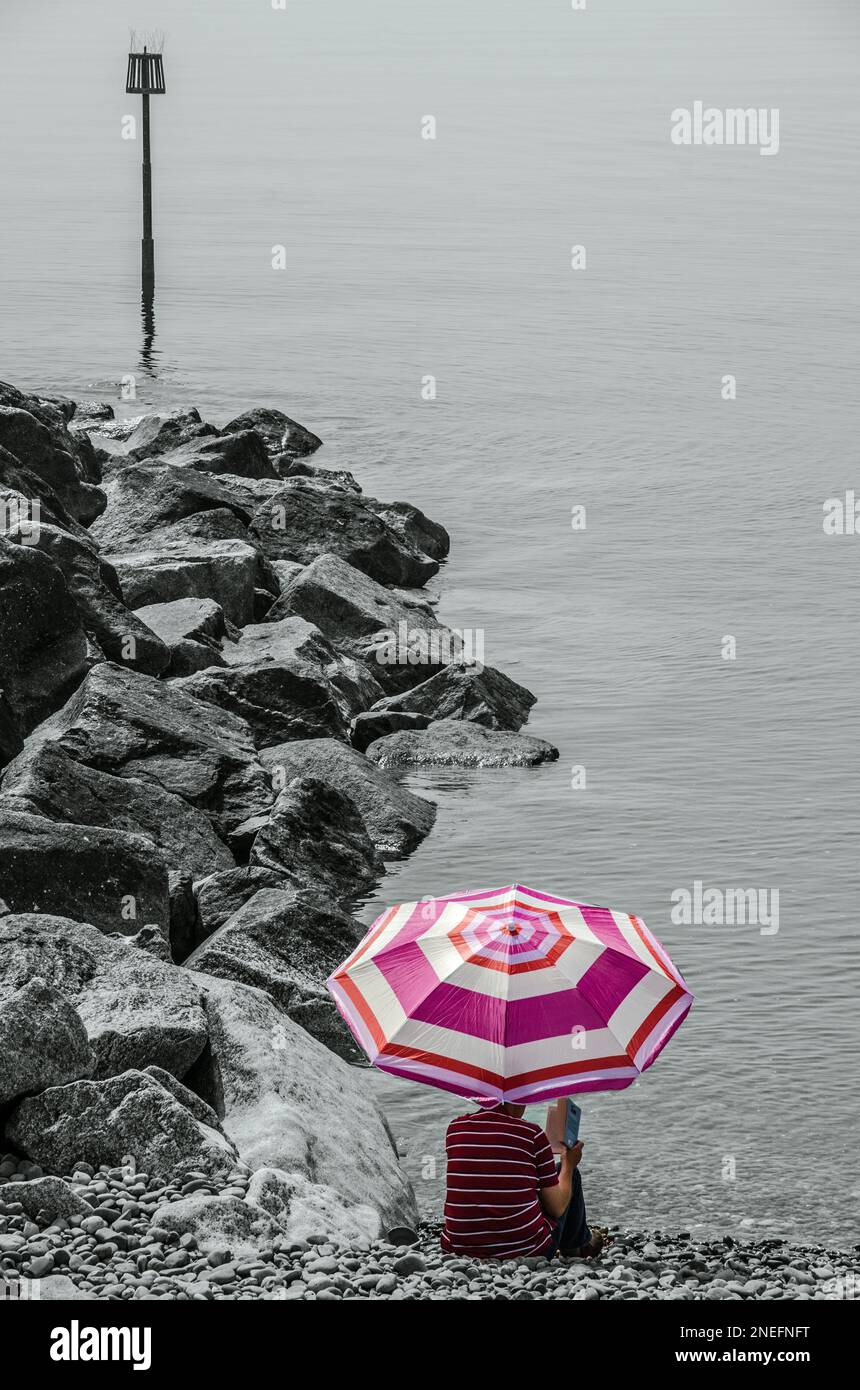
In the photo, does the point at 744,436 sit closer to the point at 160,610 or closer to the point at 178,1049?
the point at 160,610

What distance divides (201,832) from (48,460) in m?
12.0

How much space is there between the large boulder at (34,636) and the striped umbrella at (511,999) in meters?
9.40

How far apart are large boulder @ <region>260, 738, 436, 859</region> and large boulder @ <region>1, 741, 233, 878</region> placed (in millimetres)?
2145

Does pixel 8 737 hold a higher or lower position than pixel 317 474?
lower

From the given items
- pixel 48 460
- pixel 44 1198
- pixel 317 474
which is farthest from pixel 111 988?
pixel 317 474

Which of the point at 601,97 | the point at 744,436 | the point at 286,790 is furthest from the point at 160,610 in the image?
the point at 601,97

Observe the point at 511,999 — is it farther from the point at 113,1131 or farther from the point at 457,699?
the point at 457,699

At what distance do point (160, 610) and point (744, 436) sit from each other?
2587 cm

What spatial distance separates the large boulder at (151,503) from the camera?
25344 mm

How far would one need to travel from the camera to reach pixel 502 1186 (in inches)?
333

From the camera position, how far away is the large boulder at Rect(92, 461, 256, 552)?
2534 centimetres

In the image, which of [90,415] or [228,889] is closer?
[228,889]

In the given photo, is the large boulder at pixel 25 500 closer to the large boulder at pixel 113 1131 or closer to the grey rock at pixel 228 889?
the grey rock at pixel 228 889

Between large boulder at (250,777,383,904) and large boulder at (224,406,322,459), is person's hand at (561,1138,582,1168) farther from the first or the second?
large boulder at (224,406,322,459)
